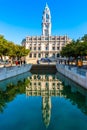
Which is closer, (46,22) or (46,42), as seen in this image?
(46,42)

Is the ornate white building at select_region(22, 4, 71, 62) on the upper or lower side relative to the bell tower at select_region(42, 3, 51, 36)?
lower

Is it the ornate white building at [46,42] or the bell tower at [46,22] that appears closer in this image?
the ornate white building at [46,42]

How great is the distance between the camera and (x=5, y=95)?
2259cm

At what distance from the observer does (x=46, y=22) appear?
550 ft

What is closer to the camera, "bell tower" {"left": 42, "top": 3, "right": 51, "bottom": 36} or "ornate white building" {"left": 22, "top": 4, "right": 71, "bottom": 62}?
"ornate white building" {"left": 22, "top": 4, "right": 71, "bottom": 62}

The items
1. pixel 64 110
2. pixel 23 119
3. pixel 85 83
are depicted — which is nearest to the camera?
pixel 23 119

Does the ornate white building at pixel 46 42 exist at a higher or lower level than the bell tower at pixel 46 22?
lower

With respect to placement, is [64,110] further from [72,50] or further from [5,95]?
[72,50]

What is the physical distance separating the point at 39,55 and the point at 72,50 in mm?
102140

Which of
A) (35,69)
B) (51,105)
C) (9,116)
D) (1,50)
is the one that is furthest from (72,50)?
(9,116)

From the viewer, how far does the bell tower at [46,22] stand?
167625 millimetres

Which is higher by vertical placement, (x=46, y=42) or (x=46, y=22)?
(x=46, y=22)

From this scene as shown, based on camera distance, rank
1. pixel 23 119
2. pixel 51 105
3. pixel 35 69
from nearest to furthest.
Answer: pixel 23 119
pixel 51 105
pixel 35 69

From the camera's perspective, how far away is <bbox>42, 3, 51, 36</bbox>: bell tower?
16762cm
